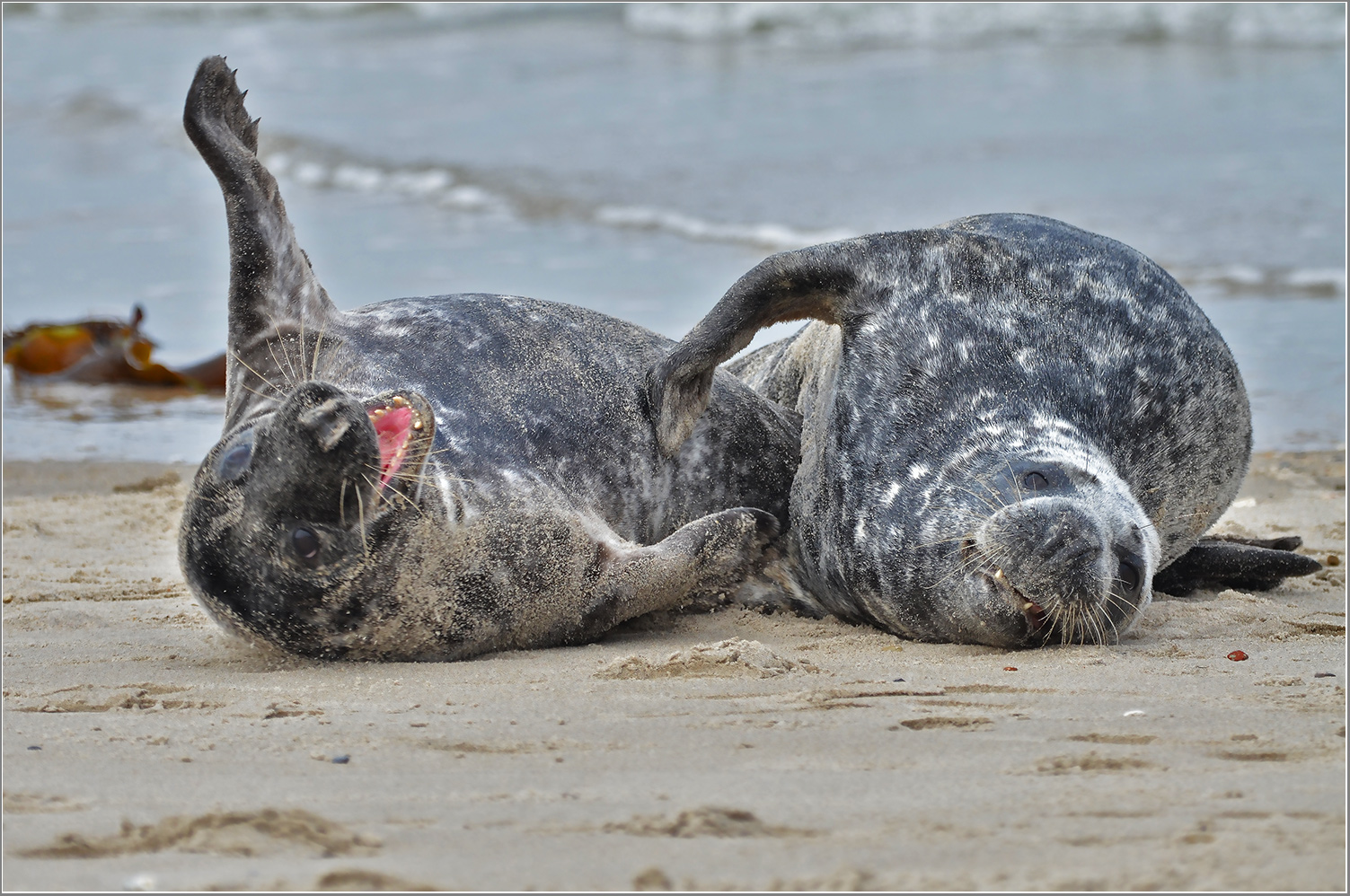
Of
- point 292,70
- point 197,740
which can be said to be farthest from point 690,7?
point 197,740

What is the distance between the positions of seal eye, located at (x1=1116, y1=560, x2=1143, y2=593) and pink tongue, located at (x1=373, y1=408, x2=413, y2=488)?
1749mm

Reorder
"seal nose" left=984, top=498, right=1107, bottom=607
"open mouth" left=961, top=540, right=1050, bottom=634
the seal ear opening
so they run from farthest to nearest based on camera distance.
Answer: the seal ear opening
"open mouth" left=961, top=540, right=1050, bottom=634
"seal nose" left=984, top=498, right=1107, bottom=607

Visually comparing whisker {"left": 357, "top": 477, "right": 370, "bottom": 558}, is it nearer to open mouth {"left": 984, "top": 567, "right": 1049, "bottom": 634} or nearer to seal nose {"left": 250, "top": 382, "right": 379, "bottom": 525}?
seal nose {"left": 250, "top": 382, "right": 379, "bottom": 525}

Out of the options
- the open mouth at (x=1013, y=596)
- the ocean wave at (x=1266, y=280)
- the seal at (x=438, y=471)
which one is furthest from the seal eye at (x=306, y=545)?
the ocean wave at (x=1266, y=280)

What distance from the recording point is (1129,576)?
367cm

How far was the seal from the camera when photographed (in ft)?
11.3

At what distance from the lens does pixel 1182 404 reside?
422 cm

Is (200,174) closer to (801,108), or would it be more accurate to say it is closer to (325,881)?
(801,108)

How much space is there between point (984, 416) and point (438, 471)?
1.47 m

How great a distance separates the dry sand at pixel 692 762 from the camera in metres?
2.12

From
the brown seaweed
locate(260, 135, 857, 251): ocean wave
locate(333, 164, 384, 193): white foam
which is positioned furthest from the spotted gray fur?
locate(333, 164, 384, 193): white foam

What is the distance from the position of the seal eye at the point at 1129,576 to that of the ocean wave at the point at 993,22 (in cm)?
1840

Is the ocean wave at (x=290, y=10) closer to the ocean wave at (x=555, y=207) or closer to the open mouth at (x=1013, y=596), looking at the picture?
the ocean wave at (x=555, y=207)

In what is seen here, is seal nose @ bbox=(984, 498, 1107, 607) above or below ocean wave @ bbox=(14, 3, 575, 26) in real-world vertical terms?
below
